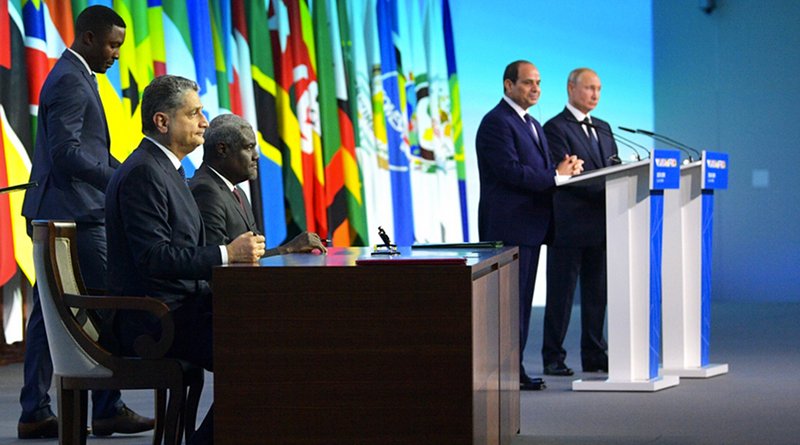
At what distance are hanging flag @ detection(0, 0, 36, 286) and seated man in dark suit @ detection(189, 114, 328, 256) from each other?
2.74 m

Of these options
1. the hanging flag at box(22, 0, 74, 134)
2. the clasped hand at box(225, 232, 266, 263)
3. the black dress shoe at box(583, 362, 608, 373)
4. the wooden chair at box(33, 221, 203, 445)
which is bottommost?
the black dress shoe at box(583, 362, 608, 373)

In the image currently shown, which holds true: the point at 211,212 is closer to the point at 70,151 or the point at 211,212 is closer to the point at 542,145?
the point at 70,151

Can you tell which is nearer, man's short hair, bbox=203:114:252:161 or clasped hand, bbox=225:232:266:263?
clasped hand, bbox=225:232:266:263

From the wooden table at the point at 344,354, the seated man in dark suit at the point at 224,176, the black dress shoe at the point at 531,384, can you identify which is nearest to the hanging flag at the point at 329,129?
the black dress shoe at the point at 531,384

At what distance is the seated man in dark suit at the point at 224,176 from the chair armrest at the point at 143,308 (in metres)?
0.53

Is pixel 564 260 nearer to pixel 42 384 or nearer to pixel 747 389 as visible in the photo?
pixel 747 389

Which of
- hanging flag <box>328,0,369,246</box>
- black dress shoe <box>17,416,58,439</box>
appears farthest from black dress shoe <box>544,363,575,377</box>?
black dress shoe <box>17,416,58,439</box>

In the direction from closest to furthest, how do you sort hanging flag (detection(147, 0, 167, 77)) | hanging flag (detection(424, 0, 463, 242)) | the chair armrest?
the chair armrest, hanging flag (detection(147, 0, 167, 77)), hanging flag (detection(424, 0, 463, 242))

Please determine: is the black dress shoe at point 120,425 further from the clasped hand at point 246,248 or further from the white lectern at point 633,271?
the white lectern at point 633,271

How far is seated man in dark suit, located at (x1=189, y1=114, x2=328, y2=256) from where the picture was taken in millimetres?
3842

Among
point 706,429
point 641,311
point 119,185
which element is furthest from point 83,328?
point 641,311

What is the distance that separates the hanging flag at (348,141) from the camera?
8.50m

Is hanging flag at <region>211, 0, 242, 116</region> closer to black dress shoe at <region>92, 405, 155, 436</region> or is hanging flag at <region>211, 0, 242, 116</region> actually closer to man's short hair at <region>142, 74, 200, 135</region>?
black dress shoe at <region>92, 405, 155, 436</region>

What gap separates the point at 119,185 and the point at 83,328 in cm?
43
